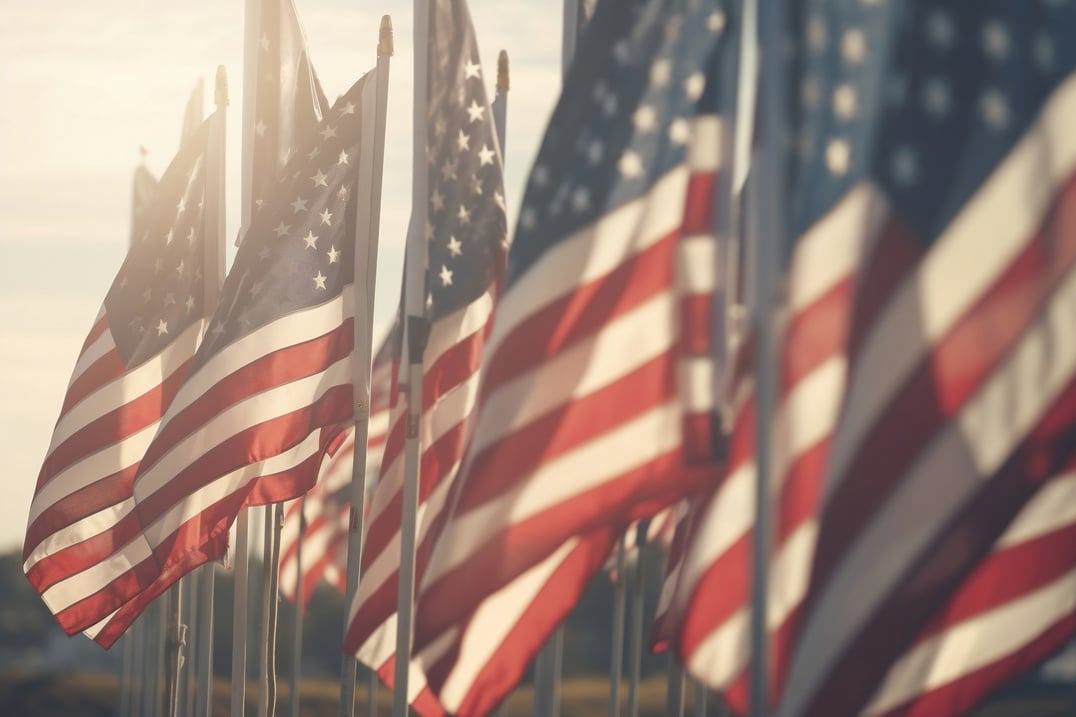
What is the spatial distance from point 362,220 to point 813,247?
20.0ft

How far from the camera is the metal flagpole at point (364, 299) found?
40.7 feet

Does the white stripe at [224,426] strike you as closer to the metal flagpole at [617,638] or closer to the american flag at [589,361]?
the american flag at [589,361]

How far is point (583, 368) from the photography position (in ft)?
27.5

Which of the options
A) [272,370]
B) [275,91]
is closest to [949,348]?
[272,370]

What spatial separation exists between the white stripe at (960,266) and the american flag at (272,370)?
5925 mm

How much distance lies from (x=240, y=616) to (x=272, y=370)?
2.38 meters

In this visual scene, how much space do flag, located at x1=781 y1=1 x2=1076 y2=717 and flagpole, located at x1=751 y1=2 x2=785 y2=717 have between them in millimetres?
184

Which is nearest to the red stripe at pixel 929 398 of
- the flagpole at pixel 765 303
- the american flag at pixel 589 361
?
the flagpole at pixel 765 303

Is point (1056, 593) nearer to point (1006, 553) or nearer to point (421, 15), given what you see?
point (1006, 553)

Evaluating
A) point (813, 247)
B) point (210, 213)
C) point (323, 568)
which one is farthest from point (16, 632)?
point (813, 247)

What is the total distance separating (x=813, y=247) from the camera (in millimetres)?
7340

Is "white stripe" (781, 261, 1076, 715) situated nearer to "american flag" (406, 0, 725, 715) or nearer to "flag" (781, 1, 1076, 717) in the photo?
"flag" (781, 1, 1076, 717)

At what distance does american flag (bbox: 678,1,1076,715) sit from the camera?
23.1ft

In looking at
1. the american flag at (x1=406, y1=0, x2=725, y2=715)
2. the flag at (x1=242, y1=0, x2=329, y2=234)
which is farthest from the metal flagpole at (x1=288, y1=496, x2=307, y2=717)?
the american flag at (x1=406, y1=0, x2=725, y2=715)
